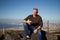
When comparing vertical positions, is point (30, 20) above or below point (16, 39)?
above

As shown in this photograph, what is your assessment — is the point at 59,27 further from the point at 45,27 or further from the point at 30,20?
the point at 30,20

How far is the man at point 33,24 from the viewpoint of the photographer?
410 cm

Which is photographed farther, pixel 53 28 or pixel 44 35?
pixel 53 28

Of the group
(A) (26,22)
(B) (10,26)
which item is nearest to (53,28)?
(B) (10,26)

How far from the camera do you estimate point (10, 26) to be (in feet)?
19.8

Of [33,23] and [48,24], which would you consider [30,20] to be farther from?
[48,24]

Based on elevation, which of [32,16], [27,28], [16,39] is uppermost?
[32,16]

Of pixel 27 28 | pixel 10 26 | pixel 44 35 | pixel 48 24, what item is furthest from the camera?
pixel 48 24

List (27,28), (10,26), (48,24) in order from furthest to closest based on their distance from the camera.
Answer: (48,24), (10,26), (27,28)

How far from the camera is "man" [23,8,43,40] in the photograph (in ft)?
13.5

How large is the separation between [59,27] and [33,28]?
2771mm

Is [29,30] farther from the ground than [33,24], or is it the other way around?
[33,24]

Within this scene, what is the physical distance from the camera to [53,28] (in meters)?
6.62

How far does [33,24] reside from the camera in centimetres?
430
